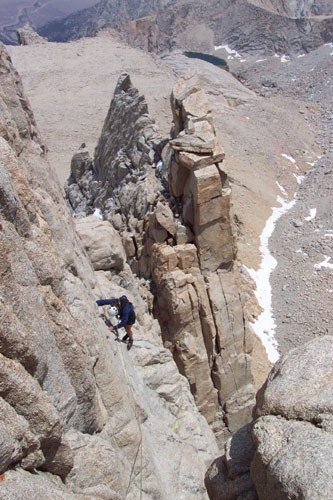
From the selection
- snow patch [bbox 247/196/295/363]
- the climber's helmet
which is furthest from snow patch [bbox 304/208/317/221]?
the climber's helmet

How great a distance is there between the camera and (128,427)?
1203 cm

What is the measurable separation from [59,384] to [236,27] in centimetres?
12717

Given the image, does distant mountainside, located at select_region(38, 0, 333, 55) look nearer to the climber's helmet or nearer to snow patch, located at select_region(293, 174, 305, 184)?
snow patch, located at select_region(293, 174, 305, 184)

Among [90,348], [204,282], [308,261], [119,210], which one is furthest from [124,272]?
[308,261]

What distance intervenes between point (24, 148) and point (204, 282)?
37.2 ft

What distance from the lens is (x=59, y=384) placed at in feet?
31.2

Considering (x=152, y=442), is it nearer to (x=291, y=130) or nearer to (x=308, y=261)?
(x=308, y=261)

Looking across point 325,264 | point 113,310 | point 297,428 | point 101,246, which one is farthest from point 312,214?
point 297,428

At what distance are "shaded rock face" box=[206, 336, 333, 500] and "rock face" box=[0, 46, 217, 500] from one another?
2.29m

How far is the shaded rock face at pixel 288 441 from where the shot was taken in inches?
344

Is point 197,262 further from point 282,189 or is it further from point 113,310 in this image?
point 282,189

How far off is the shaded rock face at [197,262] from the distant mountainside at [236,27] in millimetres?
88252

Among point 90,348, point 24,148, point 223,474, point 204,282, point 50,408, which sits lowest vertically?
point 204,282

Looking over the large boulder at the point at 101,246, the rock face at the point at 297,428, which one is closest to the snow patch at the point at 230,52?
the large boulder at the point at 101,246
